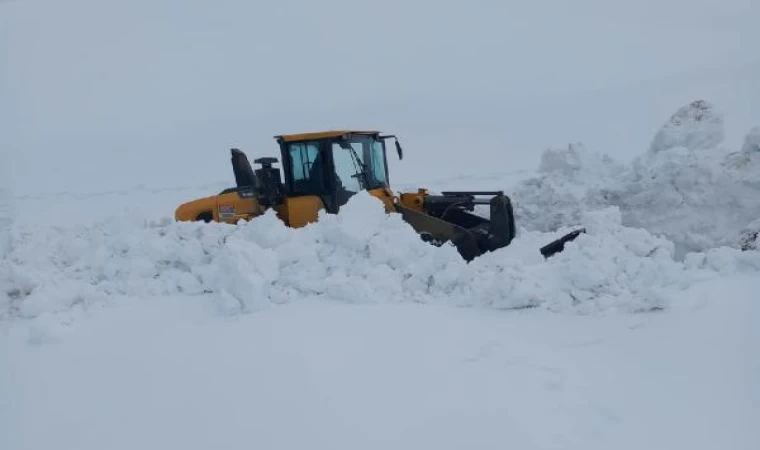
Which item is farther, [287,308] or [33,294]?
[33,294]

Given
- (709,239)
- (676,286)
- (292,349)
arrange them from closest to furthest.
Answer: (292,349)
(676,286)
(709,239)

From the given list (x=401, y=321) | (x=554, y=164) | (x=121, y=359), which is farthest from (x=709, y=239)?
(x=121, y=359)

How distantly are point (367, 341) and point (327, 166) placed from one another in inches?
147

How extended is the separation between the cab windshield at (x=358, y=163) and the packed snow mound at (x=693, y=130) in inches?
142

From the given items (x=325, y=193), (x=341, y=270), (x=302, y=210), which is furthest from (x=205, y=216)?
(x=341, y=270)

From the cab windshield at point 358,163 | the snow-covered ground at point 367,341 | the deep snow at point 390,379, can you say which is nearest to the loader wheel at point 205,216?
the cab windshield at point 358,163

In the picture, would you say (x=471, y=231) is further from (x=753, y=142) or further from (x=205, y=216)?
(x=753, y=142)

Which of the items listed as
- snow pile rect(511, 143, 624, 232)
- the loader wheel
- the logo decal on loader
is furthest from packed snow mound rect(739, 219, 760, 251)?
the loader wheel

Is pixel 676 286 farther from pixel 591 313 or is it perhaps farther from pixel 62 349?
pixel 62 349

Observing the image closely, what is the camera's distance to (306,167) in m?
7.62

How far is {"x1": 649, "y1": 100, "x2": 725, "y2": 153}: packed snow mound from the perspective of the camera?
356 inches

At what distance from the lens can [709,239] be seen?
7.79 m

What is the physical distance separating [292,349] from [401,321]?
670 millimetres

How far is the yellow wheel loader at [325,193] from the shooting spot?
7.39m
